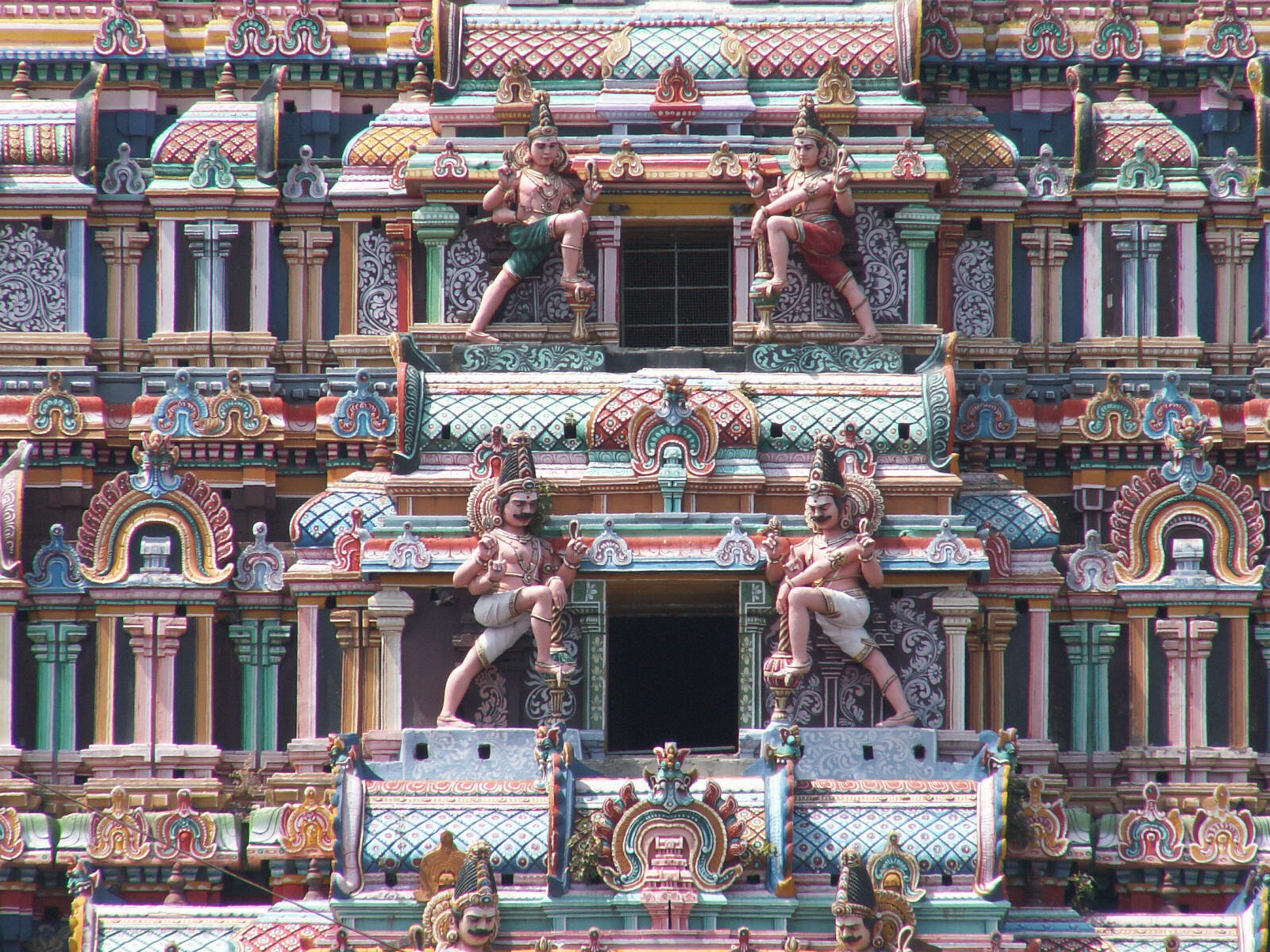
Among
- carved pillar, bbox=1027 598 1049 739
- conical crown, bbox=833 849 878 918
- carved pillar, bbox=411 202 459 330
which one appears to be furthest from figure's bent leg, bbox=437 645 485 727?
carved pillar, bbox=1027 598 1049 739

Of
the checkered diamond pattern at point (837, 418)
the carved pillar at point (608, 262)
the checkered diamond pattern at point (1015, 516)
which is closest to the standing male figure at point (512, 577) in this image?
the checkered diamond pattern at point (837, 418)

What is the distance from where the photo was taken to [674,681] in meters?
37.7

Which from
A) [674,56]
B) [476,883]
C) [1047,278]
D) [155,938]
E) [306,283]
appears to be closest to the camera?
[476,883]

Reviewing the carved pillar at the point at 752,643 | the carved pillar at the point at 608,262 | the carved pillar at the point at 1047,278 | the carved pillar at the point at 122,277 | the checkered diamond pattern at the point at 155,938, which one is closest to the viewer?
the checkered diamond pattern at the point at 155,938

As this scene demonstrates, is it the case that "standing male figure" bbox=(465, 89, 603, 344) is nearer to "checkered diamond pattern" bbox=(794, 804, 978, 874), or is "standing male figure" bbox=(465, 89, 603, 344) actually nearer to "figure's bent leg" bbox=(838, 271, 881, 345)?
"figure's bent leg" bbox=(838, 271, 881, 345)

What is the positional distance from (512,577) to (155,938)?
210 inches

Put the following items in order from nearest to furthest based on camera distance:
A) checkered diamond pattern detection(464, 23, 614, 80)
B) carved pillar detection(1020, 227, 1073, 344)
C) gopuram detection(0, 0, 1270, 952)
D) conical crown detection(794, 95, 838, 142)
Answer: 1. gopuram detection(0, 0, 1270, 952)
2. conical crown detection(794, 95, 838, 142)
3. checkered diamond pattern detection(464, 23, 614, 80)
4. carved pillar detection(1020, 227, 1073, 344)

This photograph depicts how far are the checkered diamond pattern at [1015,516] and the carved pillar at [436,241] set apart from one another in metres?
6.54

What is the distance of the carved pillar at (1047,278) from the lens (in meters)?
39.1

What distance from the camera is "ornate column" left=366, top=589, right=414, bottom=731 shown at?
34688mm

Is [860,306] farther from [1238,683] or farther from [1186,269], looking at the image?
[1238,683]

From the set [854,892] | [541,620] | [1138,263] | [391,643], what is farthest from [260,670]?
[1138,263]

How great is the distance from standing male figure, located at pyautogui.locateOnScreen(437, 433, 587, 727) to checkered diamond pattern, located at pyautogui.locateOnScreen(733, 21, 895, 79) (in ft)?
22.0

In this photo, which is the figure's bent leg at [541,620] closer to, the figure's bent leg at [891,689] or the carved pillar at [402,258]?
the figure's bent leg at [891,689]
